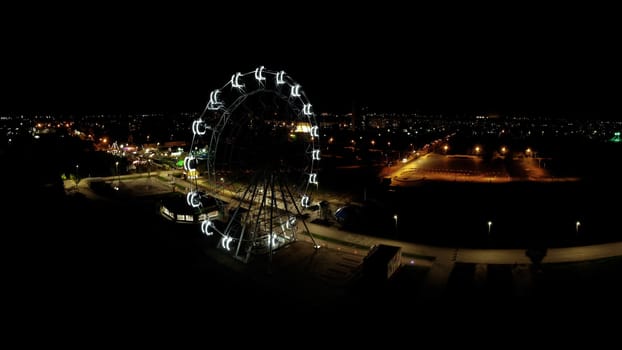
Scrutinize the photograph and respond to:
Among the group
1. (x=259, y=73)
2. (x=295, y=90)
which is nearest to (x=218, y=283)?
(x=259, y=73)

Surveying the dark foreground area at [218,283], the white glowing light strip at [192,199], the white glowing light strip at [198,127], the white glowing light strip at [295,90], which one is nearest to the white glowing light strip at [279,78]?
the white glowing light strip at [295,90]

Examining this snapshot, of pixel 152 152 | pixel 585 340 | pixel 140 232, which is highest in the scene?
pixel 152 152

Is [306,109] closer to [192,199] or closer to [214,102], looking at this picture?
[214,102]

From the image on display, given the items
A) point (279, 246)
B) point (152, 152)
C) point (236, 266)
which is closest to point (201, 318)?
point (236, 266)

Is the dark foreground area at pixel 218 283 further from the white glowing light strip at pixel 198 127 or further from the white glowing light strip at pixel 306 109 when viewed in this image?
the white glowing light strip at pixel 306 109

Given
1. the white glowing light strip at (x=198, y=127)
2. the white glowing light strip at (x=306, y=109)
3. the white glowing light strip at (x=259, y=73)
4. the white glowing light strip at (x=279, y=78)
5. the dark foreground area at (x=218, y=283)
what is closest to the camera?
the dark foreground area at (x=218, y=283)

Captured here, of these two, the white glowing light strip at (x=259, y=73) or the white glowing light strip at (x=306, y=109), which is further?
the white glowing light strip at (x=306, y=109)

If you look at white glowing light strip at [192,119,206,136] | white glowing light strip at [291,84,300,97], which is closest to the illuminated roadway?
white glowing light strip at [291,84,300,97]

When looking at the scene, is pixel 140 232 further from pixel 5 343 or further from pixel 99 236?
pixel 5 343

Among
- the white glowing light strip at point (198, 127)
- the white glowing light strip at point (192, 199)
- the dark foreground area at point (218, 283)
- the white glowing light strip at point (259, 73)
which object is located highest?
the white glowing light strip at point (259, 73)
